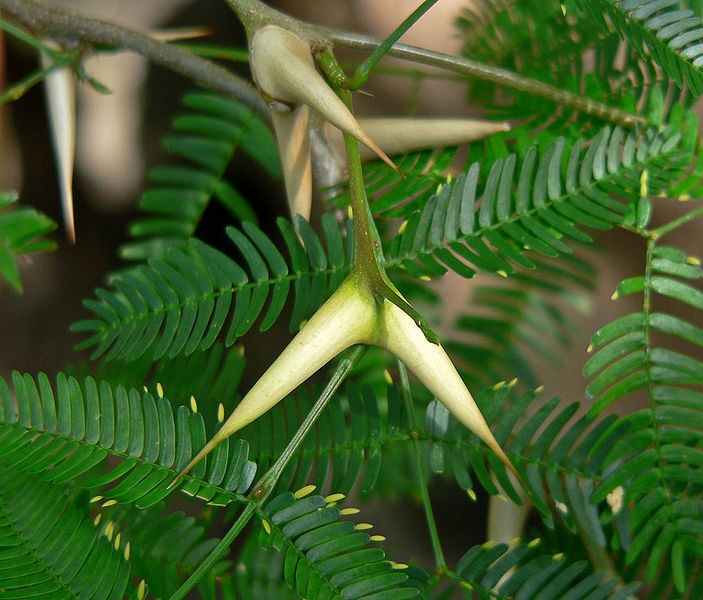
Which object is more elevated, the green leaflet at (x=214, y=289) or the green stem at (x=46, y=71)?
the green stem at (x=46, y=71)

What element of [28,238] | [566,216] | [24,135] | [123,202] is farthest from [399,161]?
[24,135]

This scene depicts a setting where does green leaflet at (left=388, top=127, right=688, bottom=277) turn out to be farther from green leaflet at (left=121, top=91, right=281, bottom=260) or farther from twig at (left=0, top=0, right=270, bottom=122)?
green leaflet at (left=121, top=91, right=281, bottom=260)

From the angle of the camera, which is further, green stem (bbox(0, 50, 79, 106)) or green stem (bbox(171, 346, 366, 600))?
green stem (bbox(0, 50, 79, 106))

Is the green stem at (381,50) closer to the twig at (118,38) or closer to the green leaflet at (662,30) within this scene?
the green leaflet at (662,30)

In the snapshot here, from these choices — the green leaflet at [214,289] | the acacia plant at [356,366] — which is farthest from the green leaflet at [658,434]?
the green leaflet at [214,289]

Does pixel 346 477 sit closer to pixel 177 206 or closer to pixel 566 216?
pixel 566 216

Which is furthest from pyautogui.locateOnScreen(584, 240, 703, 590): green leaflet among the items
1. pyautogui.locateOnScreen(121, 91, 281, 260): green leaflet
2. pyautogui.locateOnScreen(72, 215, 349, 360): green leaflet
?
pyautogui.locateOnScreen(121, 91, 281, 260): green leaflet

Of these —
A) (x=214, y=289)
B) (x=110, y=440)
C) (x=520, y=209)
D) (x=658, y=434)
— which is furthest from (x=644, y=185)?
(x=110, y=440)

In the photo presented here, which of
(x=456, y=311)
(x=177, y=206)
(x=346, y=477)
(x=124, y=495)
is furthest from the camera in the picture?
(x=456, y=311)
